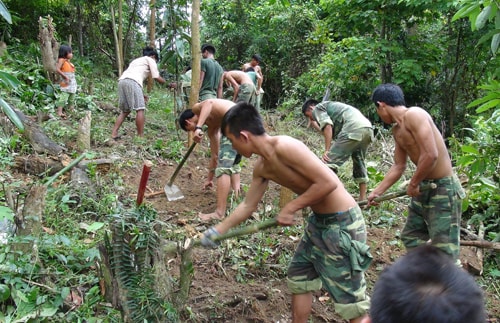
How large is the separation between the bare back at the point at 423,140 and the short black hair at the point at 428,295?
98.0 inches

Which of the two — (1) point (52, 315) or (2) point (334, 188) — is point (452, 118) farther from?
(1) point (52, 315)

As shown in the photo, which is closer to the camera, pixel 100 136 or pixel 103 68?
pixel 100 136

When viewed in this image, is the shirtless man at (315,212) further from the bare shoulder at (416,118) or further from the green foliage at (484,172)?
the green foliage at (484,172)

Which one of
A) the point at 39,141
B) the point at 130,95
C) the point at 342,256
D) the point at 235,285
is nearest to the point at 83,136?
the point at 39,141

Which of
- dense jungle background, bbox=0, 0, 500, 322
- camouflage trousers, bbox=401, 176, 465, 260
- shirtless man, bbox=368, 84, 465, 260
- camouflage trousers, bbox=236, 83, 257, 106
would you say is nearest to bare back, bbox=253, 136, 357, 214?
dense jungle background, bbox=0, 0, 500, 322

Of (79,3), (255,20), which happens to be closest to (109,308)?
(79,3)

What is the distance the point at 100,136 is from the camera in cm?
662

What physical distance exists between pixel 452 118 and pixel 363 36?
279 centimetres

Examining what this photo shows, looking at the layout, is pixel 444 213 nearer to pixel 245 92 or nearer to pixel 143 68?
pixel 245 92

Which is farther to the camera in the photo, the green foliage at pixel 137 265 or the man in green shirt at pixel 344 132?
the man in green shirt at pixel 344 132

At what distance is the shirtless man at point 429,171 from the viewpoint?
3.32 meters

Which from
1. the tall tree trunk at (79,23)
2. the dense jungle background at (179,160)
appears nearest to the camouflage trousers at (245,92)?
the dense jungle background at (179,160)

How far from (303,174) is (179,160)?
4.15 metres

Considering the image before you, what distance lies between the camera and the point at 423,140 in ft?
10.8
